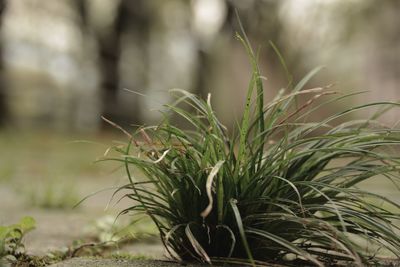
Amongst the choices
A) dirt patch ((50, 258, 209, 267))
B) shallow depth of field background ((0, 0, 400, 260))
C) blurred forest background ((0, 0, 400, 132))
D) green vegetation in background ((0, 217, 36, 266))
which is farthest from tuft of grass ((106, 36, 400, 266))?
blurred forest background ((0, 0, 400, 132))

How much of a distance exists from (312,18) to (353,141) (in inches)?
407

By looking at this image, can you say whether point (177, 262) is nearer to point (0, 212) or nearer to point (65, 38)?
point (0, 212)

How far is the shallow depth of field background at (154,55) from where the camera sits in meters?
11.0

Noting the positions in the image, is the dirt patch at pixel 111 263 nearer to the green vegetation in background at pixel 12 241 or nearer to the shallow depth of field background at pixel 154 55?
the green vegetation in background at pixel 12 241

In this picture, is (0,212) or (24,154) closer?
(0,212)

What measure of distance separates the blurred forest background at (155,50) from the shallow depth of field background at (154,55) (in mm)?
24

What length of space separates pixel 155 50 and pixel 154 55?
0.46 ft

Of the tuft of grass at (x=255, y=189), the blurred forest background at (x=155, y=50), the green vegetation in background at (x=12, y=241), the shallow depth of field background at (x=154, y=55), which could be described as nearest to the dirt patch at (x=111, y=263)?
the tuft of grass at (x=255, y=189)

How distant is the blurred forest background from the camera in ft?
38.0

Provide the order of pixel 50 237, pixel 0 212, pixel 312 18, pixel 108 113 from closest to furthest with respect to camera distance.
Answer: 1. pixel 50 237
2. pixel 0 212
3. pixel 312 18
4. pixel 108 113

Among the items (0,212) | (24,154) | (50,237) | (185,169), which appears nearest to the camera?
(185,169)

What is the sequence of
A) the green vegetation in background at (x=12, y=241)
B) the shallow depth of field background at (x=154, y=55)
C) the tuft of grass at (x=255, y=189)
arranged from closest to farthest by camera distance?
the tuft of grass at (x=255, y=189) → the green vegetation in background at (x=12, y=241) → the shallow depth of field background at (x=154, y=55)

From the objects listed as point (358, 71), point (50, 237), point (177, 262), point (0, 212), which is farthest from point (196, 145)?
point (358, 71)

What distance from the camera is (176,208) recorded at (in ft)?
5.13
